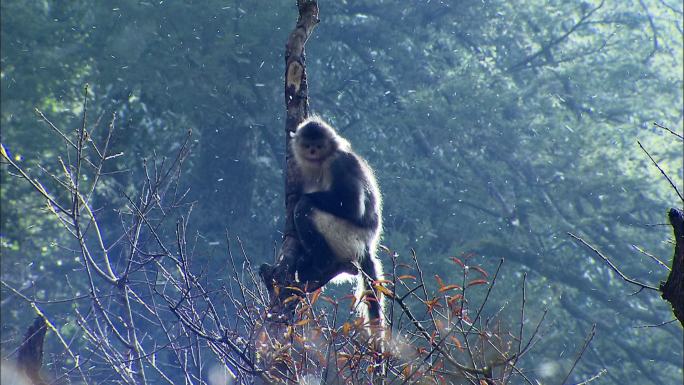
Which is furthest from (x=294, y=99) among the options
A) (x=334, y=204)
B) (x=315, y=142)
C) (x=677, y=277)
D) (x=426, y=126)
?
(x=426, y=126)

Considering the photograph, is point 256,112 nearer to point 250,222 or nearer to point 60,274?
point 250,222

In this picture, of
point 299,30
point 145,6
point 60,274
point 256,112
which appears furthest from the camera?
point 60,274

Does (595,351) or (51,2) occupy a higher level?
(51,2)

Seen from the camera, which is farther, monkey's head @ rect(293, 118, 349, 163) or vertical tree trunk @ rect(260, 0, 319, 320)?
monkey's head @ rect(293, 118, 349, 163)

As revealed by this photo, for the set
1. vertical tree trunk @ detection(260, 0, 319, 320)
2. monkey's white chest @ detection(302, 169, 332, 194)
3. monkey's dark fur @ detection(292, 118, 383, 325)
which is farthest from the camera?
monkey's white chest @ detection(302, 169, 332, 194)

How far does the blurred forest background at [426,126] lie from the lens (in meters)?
11.6

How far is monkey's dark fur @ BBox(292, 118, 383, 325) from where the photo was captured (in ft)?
17.3

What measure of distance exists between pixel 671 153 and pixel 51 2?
11057mm

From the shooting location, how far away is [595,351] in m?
11.4

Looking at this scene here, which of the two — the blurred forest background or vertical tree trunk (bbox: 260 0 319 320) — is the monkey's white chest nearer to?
vertical tree trunk (bbox: 260 0 319 320)

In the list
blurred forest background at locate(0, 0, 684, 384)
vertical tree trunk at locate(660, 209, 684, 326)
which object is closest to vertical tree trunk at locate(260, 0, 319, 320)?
vertical tree trunk at locate(660, 209, 684, 326)

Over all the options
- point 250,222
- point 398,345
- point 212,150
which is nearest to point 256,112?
point 212,150

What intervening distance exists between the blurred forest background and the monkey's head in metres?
5.61

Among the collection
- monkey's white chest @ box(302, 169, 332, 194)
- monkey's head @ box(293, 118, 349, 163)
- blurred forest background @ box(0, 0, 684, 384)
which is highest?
monkey's head @ box(293, 118, 349, 163)
